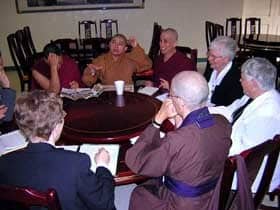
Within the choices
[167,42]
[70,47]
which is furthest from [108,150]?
[70,47]

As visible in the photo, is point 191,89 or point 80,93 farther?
point 80,93

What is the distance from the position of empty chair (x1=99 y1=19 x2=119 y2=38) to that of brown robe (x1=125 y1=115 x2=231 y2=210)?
518 centimetres

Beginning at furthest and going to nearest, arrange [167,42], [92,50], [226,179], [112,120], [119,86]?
[92,50], [167,42], [119,86], [112,120], [226,179]

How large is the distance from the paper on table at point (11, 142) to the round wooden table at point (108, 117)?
0.77ft

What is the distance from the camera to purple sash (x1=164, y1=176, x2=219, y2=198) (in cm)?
145

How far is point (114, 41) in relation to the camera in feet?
10.3

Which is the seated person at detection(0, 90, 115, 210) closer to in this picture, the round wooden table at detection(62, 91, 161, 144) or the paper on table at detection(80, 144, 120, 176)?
the paper on table at detection(80, 144, 120, 176)

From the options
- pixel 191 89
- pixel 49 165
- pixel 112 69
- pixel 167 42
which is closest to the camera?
pixel 49 165

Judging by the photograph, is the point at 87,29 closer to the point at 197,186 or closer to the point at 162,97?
the point at 162,97

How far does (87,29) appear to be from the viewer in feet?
21.3

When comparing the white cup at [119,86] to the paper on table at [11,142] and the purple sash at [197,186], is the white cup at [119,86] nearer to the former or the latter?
the paper on table at [11,142]

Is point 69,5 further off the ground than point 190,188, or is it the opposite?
point 69,5

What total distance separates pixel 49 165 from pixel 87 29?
218 inches

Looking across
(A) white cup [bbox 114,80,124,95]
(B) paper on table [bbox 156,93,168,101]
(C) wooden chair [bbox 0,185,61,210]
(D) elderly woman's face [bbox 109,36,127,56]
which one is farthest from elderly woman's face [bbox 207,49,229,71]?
(C) wooden chair [bbox 0,185,61,210]
